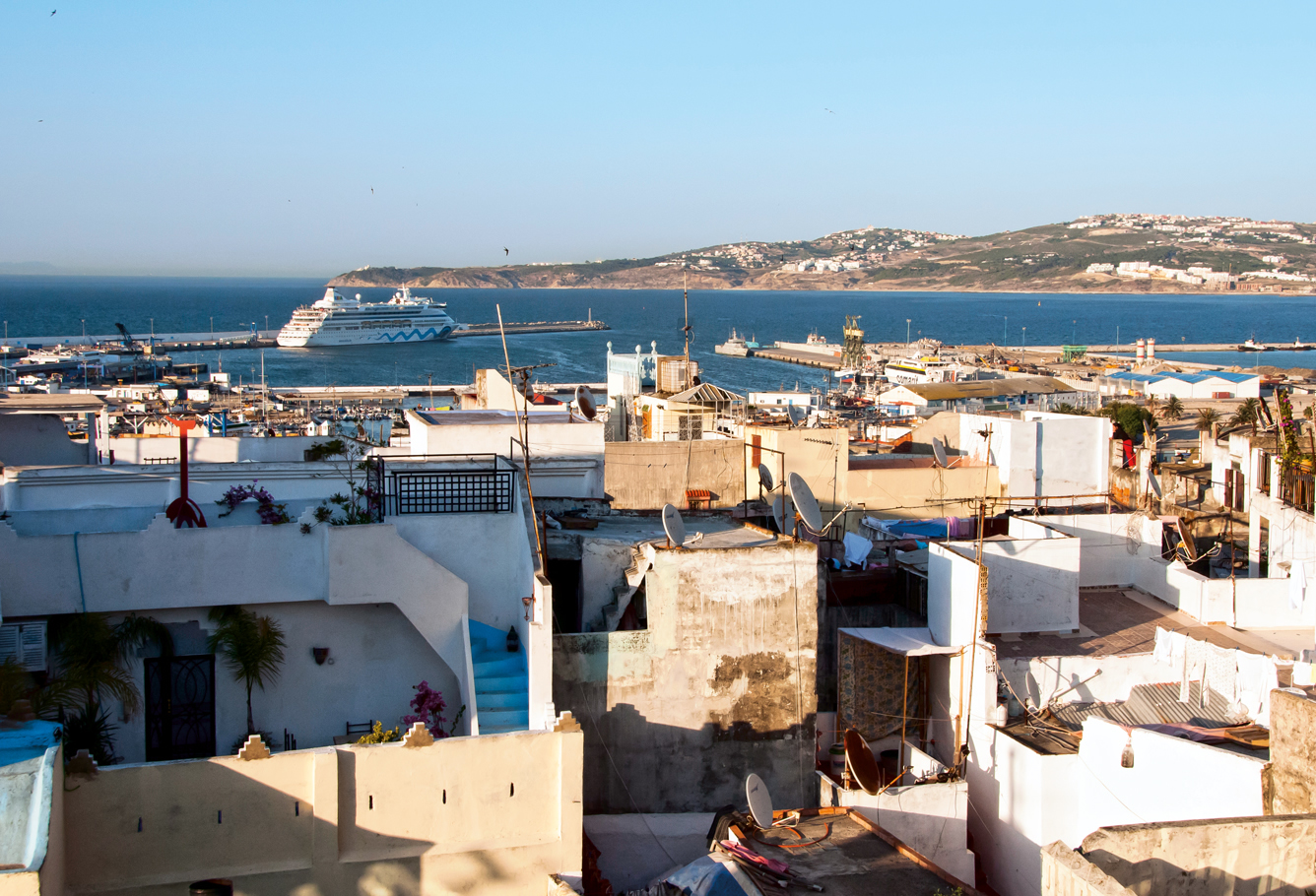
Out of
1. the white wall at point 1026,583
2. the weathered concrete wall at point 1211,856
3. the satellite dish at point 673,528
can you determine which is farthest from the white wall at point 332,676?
the white wall at point 1026,583

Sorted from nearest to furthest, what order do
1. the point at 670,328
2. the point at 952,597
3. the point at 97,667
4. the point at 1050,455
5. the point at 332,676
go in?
the point at 97,667
the point at 332,676
the point at 952,597
the point at 1050,455
the point at 670,328

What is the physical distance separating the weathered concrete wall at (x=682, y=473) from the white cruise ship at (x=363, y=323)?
97.9m

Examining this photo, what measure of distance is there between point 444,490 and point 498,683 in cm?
185

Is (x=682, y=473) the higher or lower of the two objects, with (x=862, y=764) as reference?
higher

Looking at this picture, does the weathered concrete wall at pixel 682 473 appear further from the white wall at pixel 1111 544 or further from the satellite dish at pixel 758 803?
the satellite dish at pixel 758 803

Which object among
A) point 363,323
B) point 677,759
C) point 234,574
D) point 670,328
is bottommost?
point 677,759

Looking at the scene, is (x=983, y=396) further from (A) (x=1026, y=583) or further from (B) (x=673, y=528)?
Result: (B) (x=673, y=528)

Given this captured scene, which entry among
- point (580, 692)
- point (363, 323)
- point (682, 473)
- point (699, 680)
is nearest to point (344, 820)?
point (580, 692)

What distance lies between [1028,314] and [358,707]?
167693 mm

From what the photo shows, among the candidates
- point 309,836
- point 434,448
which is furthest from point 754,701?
point 434,448

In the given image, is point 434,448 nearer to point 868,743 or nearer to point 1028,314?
point 868,743

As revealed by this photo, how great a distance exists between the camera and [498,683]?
25.6 feet

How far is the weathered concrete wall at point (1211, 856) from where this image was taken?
491cm

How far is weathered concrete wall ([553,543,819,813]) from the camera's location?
26.7ft
